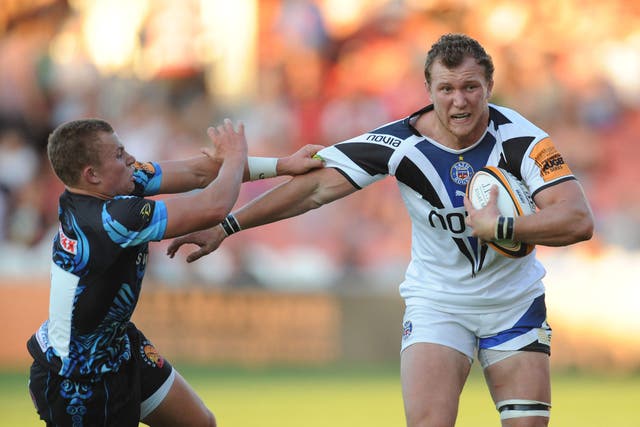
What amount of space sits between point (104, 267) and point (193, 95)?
11060 millimetres

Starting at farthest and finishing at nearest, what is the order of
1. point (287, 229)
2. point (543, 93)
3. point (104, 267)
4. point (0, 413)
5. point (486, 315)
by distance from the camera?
point (543, 93), point (287, 229), point (0, 413), point (486, 315), point (104, 267)

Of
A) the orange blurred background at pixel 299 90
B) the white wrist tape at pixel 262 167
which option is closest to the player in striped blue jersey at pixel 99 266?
the white wrist tape at pixel 262 167

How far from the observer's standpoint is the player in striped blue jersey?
5.22m

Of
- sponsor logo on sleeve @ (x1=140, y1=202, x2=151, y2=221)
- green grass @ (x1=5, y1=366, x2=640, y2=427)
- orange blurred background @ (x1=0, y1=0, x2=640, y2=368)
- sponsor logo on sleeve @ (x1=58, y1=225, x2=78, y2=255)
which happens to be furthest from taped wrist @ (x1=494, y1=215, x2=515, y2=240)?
orange blurred background @ (x1=0, y1=0, x2=640, y2=368)

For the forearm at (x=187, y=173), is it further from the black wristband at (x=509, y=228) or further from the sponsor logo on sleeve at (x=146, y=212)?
the black wristband at (x=509, y=228)

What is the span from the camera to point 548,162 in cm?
558

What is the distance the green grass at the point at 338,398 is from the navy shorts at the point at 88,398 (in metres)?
4.06

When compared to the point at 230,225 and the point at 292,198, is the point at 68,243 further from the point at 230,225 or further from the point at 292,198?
the point at 292,198

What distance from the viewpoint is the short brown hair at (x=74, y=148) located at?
5219 millimetres

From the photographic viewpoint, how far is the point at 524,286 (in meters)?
5.85

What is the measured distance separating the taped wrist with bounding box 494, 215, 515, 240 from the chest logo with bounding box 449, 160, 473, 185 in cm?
47

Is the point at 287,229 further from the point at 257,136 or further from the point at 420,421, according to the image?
the point at 420,421

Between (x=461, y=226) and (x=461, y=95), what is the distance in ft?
2.38

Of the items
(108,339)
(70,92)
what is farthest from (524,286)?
(70,92)
